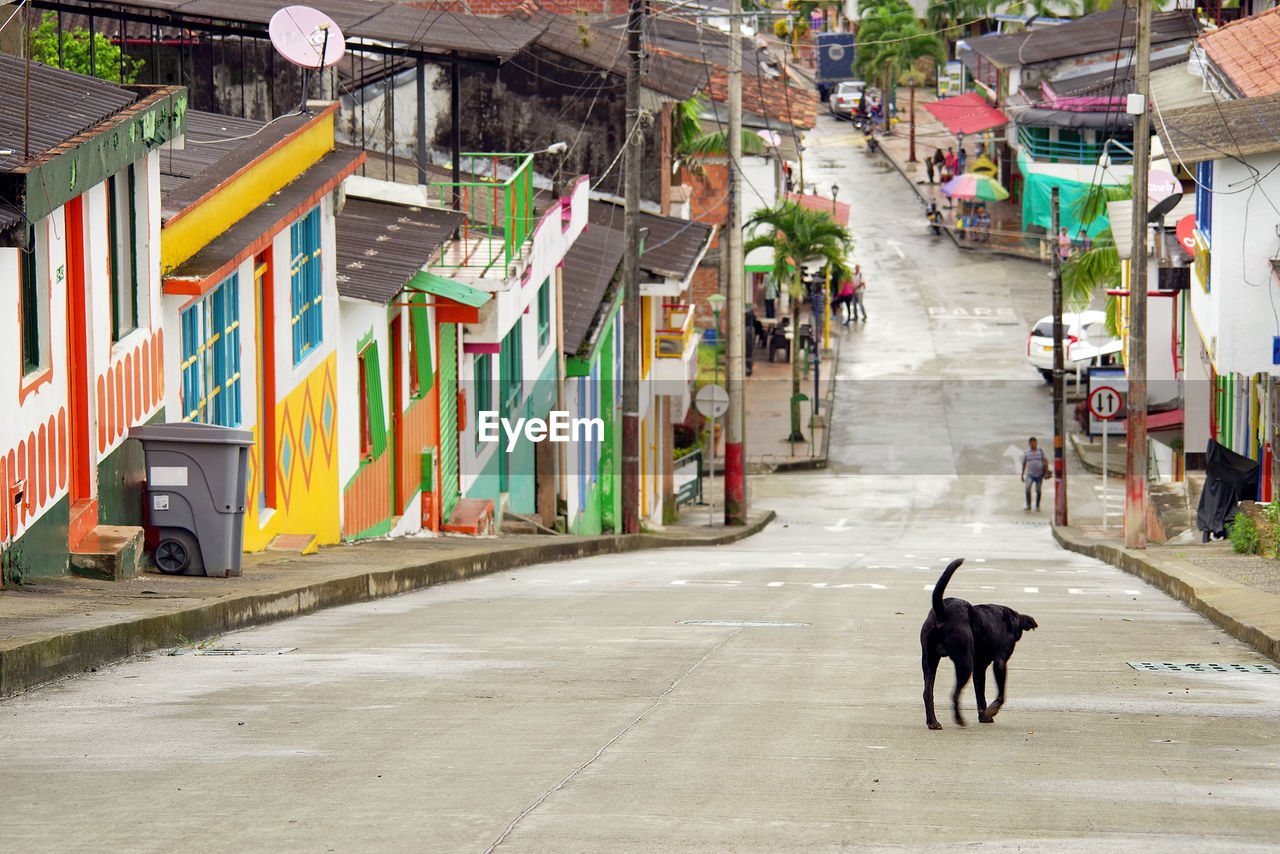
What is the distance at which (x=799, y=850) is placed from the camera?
233 inches

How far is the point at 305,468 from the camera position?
18250 mm

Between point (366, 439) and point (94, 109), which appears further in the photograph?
point (366, 439)

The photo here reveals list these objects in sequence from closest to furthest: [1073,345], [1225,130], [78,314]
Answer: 1. [78,314]
2. [1225,130]
3. [1073,345]

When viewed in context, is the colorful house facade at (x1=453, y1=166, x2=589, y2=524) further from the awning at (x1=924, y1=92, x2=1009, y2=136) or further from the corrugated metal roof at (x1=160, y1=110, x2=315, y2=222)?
the awning at (x1=924, y1=92, x2=1009, y2=136)

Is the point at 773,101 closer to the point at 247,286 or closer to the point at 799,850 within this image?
A: the point at 247,286

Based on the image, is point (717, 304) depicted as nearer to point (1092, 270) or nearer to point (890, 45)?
point (1092, 270)

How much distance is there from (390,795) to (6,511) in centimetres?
551

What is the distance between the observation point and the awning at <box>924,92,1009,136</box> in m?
77.1

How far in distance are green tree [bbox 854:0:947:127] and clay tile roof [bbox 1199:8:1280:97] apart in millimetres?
52747

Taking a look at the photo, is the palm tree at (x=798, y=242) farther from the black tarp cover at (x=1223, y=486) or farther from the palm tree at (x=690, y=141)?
the black tarp cover at (x=1223, y=486)

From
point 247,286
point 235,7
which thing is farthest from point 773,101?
point 247,286

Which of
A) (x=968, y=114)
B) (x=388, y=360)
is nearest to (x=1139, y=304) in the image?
(x=388, y=360)

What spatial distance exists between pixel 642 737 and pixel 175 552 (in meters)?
6.60

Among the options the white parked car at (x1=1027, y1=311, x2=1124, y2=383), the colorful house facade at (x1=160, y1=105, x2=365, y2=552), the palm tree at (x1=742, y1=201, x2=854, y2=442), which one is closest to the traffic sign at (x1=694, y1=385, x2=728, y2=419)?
the colorful house facade at (x1=160, y1=105, x2=365, y2=552)
